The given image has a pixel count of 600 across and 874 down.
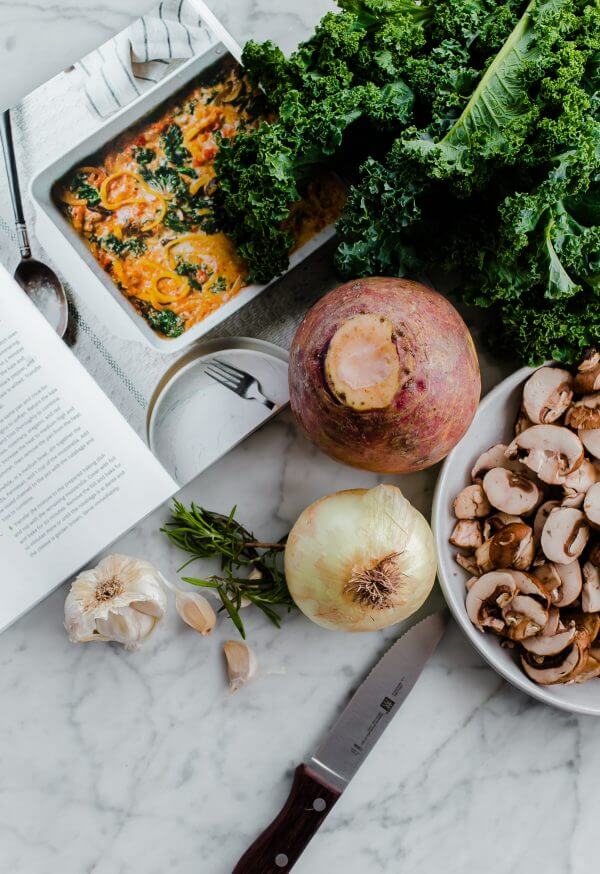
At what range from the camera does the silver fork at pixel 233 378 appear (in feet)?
3.47

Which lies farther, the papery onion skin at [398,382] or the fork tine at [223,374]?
the fork tine at [223,374]

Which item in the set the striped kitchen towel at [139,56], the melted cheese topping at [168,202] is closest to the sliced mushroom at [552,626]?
the melted cheese topping at [168,202]

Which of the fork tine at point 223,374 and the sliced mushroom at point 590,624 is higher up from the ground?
the fork tine at point 223,374

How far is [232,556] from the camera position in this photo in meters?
1.05

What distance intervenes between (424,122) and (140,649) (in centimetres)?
85

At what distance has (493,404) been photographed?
41.1 inches

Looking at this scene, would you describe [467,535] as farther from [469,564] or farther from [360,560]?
[360,560]

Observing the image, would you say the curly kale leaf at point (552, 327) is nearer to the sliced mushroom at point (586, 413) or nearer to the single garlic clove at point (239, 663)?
the sliced mushroom at point (586, 413)

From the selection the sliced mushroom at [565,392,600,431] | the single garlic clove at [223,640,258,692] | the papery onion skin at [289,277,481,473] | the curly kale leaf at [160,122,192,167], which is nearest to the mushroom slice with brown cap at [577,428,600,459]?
the sliced mushroom at [565,392,600,431]

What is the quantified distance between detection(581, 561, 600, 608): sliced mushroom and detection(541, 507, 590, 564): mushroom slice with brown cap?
3 cm

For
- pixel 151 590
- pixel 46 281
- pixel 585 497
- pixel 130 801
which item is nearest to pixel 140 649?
pixel 151 590

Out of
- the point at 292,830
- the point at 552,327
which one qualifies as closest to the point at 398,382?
the point at 552,327

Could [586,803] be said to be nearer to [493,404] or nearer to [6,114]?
[493,404]

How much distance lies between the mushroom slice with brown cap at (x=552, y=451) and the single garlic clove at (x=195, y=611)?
1.70ft
